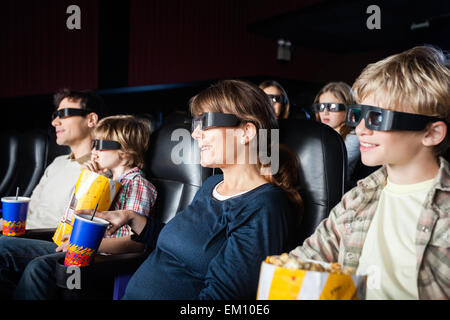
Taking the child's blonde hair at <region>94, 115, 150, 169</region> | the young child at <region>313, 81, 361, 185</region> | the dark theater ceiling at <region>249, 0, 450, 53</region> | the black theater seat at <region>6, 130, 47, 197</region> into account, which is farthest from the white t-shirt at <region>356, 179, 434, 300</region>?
the dark theater ceiling at <region>249, 0, 450, 53</region>

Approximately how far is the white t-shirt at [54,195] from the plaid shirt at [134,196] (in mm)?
480

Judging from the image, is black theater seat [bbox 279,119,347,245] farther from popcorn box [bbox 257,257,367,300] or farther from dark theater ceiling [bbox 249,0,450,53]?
dark theater ceiling [bbox 249,0,450,53]

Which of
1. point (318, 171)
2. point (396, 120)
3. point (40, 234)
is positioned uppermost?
point (396, 120)

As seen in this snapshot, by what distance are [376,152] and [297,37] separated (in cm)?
784

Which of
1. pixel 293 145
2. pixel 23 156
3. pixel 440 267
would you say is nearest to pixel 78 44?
pixel 23 156

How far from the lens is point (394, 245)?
3.62 ft

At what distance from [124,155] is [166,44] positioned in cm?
522

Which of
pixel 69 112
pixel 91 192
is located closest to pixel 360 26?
pixel 69 112

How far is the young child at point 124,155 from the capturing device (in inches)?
78.3

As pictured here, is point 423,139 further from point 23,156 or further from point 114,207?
point 23,156

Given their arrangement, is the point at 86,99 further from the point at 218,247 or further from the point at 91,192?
the point at 218,247

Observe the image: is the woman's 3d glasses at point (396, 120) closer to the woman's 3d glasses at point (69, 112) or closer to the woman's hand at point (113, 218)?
the woman's hand at point (113, 218)

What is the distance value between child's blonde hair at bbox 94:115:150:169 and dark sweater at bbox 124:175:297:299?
0.72 metres
